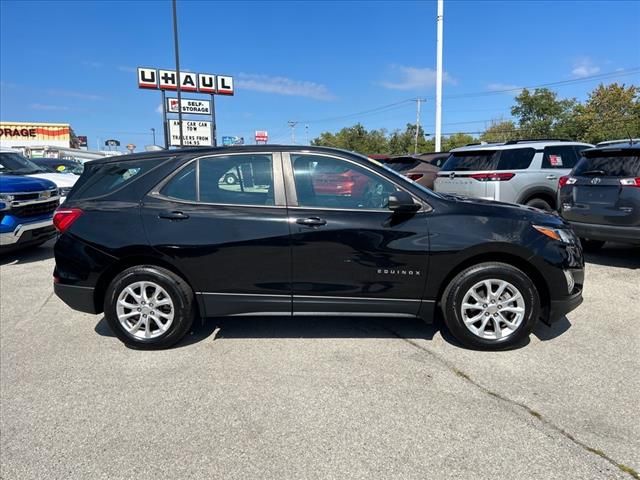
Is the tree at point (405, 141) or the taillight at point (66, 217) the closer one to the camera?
the taillight at point (66, 217)

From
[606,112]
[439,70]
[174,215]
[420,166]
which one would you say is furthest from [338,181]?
[606,112]

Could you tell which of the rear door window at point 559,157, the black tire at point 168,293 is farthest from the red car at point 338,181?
the rear door window at point 559,157

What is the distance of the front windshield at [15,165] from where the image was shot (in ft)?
29.0

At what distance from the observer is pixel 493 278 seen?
352 cm

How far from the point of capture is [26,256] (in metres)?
7.55

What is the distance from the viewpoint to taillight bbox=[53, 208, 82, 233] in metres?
3.71

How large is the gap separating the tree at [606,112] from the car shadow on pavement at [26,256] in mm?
44535

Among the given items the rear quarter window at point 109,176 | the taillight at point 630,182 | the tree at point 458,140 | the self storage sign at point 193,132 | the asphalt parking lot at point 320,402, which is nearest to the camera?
the asphalt parking lot at point 320,402

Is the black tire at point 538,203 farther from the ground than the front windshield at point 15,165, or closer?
closer

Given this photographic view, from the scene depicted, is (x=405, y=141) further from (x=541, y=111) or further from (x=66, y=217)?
(x=66, y=217)

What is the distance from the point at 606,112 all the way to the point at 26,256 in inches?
2049

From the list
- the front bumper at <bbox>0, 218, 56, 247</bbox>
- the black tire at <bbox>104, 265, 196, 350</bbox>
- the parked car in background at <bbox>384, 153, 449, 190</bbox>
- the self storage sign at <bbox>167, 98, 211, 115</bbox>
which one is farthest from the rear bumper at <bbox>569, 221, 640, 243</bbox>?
the self storage sign at <bbox>167, 98, 211, 115</bbox>

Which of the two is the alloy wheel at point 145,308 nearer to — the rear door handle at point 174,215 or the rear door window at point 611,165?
the rear door handle at point 174,215

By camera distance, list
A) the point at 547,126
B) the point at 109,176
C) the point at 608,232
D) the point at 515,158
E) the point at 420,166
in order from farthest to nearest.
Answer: the point at 547,126, the point at 420,166, the point at 515,158, the point at 608,232, the point at 109,176
